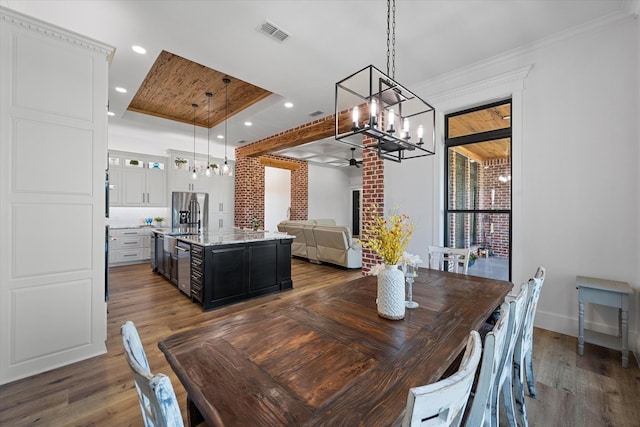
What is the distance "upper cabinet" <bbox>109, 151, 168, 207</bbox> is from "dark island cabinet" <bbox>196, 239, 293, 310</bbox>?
3805 millimetres

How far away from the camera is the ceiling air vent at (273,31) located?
254cm

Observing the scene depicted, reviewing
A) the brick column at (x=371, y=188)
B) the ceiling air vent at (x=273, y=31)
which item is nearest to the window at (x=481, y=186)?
the brick column at (x=371, y=188)

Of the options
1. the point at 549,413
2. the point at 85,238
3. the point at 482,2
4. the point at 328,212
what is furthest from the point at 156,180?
the point at 549,413

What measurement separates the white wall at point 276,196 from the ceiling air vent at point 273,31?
6.51 m

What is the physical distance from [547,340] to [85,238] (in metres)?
4.34

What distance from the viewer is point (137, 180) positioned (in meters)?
6.30

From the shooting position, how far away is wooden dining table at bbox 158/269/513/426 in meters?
0.77

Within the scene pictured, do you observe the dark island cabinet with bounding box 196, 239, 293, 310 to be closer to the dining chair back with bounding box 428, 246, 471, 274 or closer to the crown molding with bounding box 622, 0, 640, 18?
the dining chair back with bounding box 428, 246, 471, 274

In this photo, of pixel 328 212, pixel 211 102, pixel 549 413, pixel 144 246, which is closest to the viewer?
pixel 549 413

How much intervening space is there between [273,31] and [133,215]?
5.90 m

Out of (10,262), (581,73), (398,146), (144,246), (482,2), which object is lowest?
(144,246)

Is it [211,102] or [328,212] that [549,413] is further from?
[328,212]

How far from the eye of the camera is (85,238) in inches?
91.7

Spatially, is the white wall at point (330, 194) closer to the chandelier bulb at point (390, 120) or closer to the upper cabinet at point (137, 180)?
the upper cabinet at point (137, 180)
